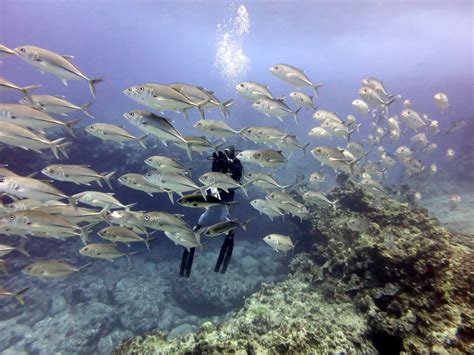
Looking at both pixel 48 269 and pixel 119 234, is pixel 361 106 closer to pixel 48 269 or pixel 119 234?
pixel 119 234

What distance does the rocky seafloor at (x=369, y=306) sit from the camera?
3.51 meters

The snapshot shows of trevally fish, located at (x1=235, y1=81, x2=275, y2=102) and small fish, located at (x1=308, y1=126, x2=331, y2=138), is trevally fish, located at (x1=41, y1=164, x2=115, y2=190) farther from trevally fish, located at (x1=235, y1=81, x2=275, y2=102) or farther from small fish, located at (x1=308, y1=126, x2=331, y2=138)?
small fish, located at (x1=308, y1=126, x2=331, y2=138)

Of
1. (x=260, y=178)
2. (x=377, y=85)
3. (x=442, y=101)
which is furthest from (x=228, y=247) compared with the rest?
(x=442, y=101)

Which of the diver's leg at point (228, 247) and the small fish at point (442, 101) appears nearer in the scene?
the diver's leg at point (228, 247)

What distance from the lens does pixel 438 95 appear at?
11.9 m

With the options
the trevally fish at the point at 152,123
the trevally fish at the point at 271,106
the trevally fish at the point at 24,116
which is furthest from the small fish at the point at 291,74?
the trevally fish at the point at 24,116

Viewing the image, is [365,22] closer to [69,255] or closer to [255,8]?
[255,8]

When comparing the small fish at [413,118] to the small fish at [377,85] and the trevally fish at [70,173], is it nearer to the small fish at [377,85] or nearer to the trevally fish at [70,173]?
the small fish at [377,85]

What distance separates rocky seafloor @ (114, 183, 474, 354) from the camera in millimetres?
3510

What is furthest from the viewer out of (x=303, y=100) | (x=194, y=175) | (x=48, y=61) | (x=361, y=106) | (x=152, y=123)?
(x=194, y=175)

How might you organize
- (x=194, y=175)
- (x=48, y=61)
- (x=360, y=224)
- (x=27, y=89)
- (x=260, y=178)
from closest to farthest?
1. (x=48, y=61)
2. (x=27, y=89)
3. (x=260, y=178)
4. (x=360, y=224)
5. (x=194, y=175)

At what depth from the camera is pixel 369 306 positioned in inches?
179

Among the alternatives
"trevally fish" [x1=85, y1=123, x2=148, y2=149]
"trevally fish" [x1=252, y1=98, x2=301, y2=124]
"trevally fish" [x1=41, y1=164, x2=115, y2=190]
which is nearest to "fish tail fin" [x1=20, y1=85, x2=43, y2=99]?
"trevally fish" [x1=85, y1=123, x2=148, y2=149]

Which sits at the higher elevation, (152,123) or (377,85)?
(377,85)
